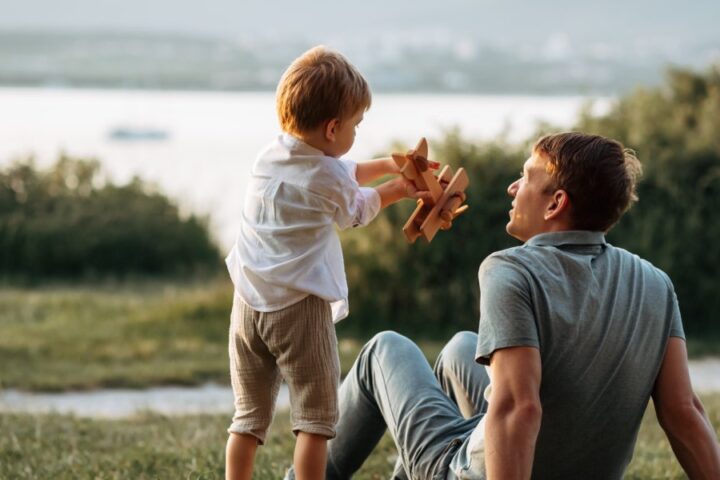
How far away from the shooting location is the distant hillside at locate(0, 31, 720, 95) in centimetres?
3319

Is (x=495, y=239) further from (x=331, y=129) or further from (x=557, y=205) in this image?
(x=557, y=205)

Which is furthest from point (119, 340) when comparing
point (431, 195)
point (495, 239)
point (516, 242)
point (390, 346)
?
point (431, 195)

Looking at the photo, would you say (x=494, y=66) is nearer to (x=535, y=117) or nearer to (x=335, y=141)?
(x=535, y=117)

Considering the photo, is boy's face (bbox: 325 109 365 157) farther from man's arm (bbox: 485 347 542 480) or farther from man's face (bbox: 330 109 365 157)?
man's arm (bbox: 485 347 542 480)

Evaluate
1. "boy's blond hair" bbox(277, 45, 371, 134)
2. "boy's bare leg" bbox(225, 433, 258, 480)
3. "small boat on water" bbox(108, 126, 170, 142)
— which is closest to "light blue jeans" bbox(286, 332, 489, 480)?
"boy's bare leg" bbox(225, 433, 258, 480)

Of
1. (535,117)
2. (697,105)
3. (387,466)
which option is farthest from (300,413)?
(697,105)

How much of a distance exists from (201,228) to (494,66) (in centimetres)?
2564

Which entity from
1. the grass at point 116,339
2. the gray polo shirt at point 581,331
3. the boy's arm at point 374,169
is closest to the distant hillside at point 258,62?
the grass at point 116,339

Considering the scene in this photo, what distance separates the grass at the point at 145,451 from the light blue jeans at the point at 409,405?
2.49 ft

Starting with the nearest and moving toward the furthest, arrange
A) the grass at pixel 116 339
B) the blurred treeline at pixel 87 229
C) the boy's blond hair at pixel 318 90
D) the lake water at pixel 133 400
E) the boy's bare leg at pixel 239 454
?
the boy's blond hair at pixel 318 90 < the boy's bare leg at pixel 239 454 < the lake water at pixel 133 400 < the grass at pixel 116 339 < the blurred treeline at pixel 87 229

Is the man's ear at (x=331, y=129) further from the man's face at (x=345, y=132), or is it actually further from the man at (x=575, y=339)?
the man at (x=575, y=339)

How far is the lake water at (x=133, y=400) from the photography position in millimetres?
6331

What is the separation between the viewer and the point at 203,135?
70.8 ft

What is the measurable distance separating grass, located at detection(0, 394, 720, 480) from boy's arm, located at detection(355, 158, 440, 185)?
1.26 metres
